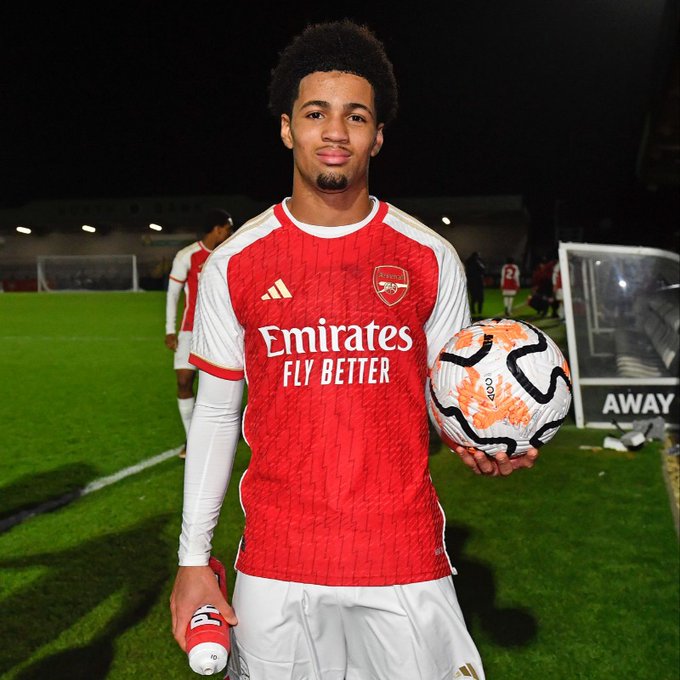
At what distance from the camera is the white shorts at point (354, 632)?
1892mm

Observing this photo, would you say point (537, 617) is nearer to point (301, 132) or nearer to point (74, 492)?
point (301, 132)

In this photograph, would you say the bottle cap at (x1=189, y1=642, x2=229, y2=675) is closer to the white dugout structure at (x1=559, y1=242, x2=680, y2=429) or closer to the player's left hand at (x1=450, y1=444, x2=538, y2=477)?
the player's left hand at (x1=450, y1=444, x2=538, y2=477)

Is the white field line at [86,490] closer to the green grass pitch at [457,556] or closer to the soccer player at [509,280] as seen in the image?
the green grass pitch at [457,556]

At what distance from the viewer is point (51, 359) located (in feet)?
46.0

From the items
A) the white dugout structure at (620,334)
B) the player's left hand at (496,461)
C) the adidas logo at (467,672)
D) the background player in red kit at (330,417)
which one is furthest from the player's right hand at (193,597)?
the white dugout structure at (620,334)

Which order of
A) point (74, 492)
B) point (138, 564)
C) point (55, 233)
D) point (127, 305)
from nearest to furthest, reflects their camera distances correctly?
point (138, 564) → point (74, 492) → point (127, 305) → point (55, 233)

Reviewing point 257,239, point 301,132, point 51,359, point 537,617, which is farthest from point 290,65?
point 51,359

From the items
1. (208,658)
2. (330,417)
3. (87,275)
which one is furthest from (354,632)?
(87,275)

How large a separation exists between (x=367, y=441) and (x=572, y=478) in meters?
4.78

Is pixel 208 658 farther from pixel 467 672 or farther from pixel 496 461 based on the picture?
pixel 496 461

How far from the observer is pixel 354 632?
195 cm

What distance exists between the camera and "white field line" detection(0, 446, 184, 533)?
5.41 meters

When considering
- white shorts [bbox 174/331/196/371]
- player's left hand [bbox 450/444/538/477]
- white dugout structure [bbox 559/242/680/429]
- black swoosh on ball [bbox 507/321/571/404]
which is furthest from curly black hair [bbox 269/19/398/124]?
white dugout structure [bbox 559/242/680/429]

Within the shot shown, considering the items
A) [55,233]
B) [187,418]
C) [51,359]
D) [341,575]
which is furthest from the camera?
[55,233]
